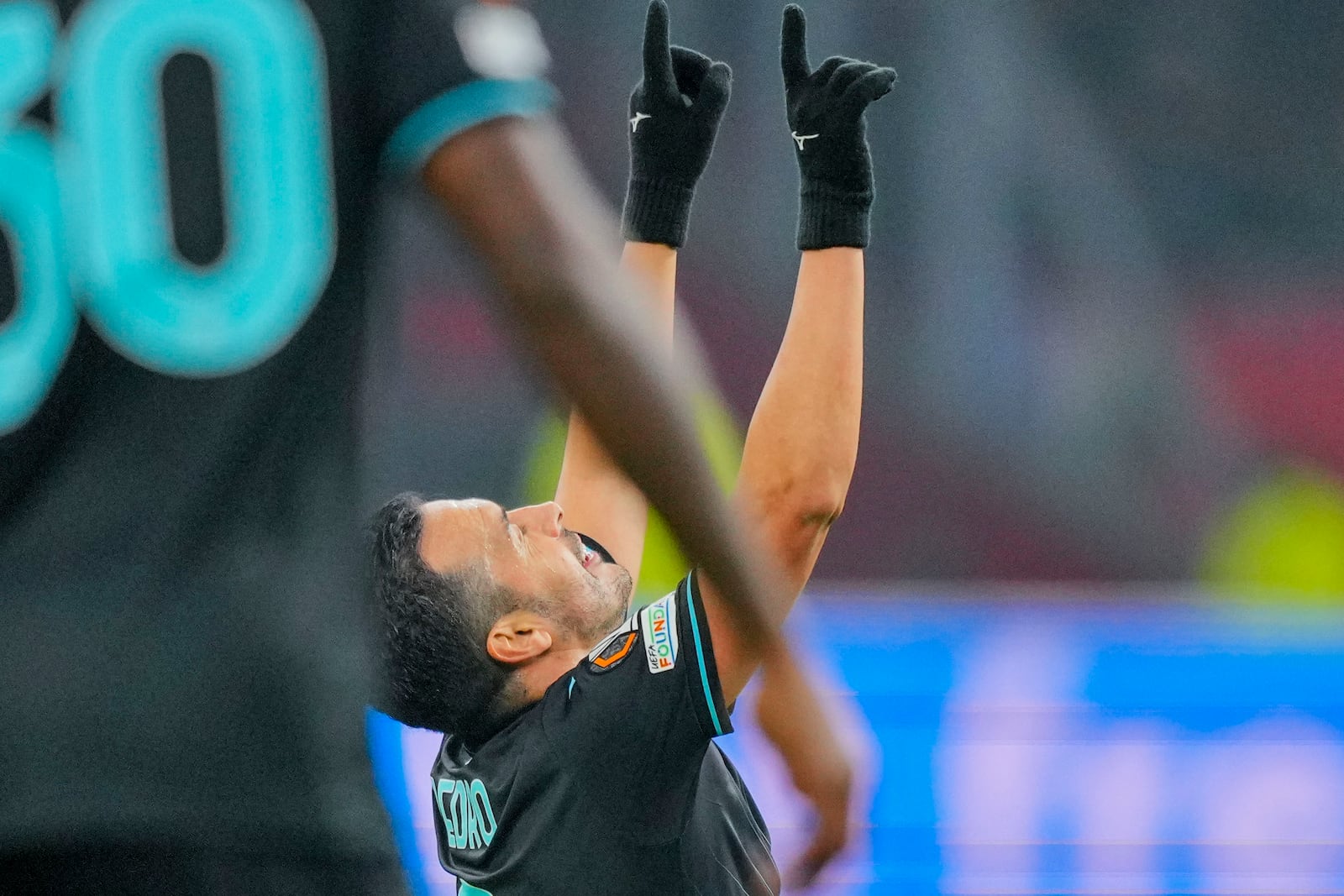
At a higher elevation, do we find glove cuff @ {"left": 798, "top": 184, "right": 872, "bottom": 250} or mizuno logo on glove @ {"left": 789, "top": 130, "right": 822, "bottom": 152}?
mizuno logo on glove @ {"left": 789, "top": 130, "right": 822, "bottom": 152}

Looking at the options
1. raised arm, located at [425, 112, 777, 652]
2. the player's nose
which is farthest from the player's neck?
raised arm, located at [425, 112, 777, 652]

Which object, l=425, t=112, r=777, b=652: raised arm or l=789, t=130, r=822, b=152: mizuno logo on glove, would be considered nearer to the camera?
l=425, t=112, r=777, b=652: raised arm

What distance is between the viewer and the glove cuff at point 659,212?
A: 4.58 ft

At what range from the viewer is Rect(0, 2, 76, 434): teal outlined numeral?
2.04 feet

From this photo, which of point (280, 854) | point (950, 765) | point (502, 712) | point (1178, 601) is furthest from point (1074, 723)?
point (280, 854)

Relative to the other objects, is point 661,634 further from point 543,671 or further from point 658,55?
point 658,55

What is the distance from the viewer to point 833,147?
126 cm

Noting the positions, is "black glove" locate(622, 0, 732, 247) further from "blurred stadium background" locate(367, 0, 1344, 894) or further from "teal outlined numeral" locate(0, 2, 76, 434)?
"blurred stadium background" locate(367, 0, 1344, 894)

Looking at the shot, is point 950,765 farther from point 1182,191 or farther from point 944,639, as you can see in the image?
point 1182,191

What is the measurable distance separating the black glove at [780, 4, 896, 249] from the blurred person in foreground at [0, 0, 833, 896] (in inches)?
26.6

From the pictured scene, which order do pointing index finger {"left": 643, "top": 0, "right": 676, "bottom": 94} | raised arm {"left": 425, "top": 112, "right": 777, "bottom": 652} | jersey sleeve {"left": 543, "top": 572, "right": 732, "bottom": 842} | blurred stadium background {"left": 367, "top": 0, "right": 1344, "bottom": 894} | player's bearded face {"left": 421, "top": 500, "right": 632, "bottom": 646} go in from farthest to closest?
blurred stadium background {"left": 367, "top": 0, "right": 1344, "bottom": 894} < player's bearded face {"left": 421, "top": 500, "right": 632, "bottom": 646} < pointing index finger {"left": 643, "top": 0, "right": 676, "bottom": 94} < jersey sleeve {"left": 543, "top": 572, "right": 732, "bottom": 842} < raised arm {"left": 425, "top": 112, "right": 777, "bottom": 652}

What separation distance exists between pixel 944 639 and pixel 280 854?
2091mm

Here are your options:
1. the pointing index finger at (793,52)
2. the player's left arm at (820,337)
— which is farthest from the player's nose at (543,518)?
the pointing index finger at (793,52)

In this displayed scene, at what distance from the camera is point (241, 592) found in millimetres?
654
